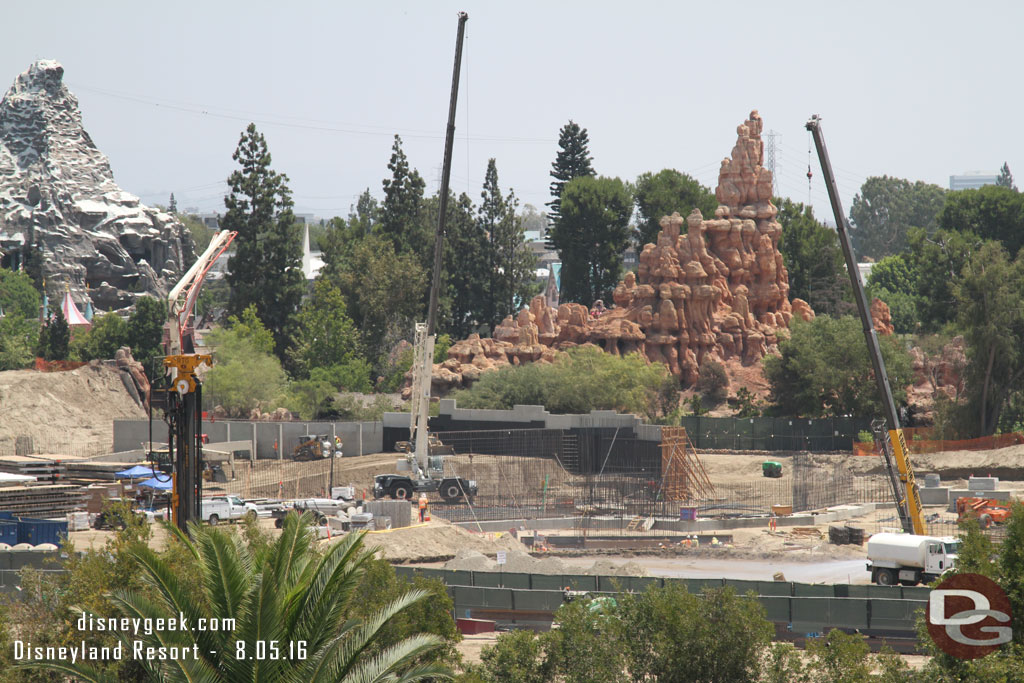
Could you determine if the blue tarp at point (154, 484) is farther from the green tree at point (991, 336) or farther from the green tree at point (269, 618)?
the green tree at point (991, 336)

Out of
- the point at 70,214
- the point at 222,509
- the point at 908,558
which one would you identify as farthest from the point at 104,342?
the point at 908,558

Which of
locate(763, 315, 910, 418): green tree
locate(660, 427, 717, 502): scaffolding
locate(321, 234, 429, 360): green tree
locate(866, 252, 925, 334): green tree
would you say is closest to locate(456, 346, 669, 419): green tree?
locate(763, 315, 910, 418): green tree

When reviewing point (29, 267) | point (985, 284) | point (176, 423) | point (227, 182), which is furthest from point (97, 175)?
point (176, 423)

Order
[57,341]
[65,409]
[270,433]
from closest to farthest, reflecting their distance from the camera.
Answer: [270,433] → [65,409] → [57,341]

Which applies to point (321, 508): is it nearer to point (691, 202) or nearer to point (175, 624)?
point (175, 624)

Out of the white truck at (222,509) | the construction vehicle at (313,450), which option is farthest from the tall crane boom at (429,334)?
the white truck at (222,509)

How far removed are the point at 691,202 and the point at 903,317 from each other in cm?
2460

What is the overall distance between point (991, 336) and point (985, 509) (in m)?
22.7

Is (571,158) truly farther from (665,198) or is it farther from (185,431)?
(185,431)

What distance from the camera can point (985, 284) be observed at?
6469cm

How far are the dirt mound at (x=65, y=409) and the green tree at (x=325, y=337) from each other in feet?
38.2

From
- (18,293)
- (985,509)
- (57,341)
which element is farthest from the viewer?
(18,293)

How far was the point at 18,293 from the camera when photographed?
12100cm

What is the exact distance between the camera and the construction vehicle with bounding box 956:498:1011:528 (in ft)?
135
